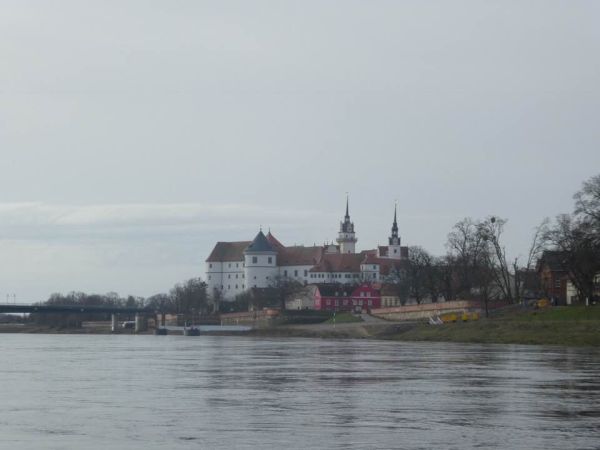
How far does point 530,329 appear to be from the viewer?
96.4 m

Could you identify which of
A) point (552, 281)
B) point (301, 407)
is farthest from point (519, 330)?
point (301, 407)

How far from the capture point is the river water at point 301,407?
25078 mm

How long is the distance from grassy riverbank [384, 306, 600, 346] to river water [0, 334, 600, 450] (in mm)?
35180

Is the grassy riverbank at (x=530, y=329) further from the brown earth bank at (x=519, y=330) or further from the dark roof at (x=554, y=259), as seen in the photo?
the dark roof at (x=554, y=259)

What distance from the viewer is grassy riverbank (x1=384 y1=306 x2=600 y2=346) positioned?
89.5 metres

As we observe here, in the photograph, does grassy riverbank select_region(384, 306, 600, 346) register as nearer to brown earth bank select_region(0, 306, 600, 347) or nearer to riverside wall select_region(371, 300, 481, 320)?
brown earth bank select_region(0, 306, 600, 347)

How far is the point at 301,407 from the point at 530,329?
220ft

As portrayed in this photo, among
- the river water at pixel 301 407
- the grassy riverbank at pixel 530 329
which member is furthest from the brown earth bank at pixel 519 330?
the river water at pixel 301 407

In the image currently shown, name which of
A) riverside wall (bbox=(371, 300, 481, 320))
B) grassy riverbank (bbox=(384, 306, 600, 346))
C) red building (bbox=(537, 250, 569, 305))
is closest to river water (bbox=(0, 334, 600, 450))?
grassy riverbank (bbox=(384, 306, 600, 346))

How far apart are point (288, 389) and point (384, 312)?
428ft

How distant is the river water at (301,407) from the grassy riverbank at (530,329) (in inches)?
1385

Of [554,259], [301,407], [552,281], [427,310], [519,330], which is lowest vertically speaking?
[301,407]

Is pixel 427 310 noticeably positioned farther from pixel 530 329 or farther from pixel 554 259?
pixel 530 329

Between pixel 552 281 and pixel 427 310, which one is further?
pixel 552 281
